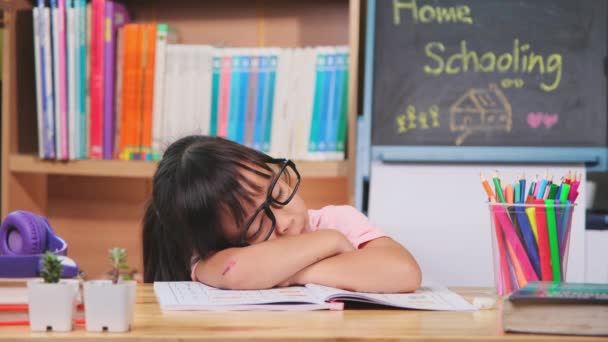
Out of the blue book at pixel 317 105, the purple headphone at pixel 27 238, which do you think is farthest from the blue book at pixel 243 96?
the purple headphone at pixel 27 238

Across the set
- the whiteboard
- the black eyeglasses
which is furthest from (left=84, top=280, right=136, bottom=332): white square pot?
the whiteboard

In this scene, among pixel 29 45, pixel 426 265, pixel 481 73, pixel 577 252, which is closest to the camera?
pixel 577 252

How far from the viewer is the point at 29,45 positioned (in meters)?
2.47

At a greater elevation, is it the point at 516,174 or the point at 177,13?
the point at 177,13

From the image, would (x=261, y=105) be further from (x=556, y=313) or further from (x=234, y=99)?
(x=556, y=313)

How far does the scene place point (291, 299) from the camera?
3.36 feet

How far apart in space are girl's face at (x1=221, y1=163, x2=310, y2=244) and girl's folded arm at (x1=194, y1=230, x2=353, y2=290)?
55mm

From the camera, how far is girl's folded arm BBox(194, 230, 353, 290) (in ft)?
3.86

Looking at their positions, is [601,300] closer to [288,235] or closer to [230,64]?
[288,235]

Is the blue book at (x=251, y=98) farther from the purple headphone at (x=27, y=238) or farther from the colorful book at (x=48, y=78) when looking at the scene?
the purple headphone at (x=27, y=238)

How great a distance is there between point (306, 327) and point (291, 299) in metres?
0.15

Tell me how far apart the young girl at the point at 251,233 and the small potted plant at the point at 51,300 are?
39cm

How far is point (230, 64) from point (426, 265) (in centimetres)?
78

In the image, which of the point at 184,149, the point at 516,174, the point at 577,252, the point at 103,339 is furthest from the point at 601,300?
the point at 516,174
